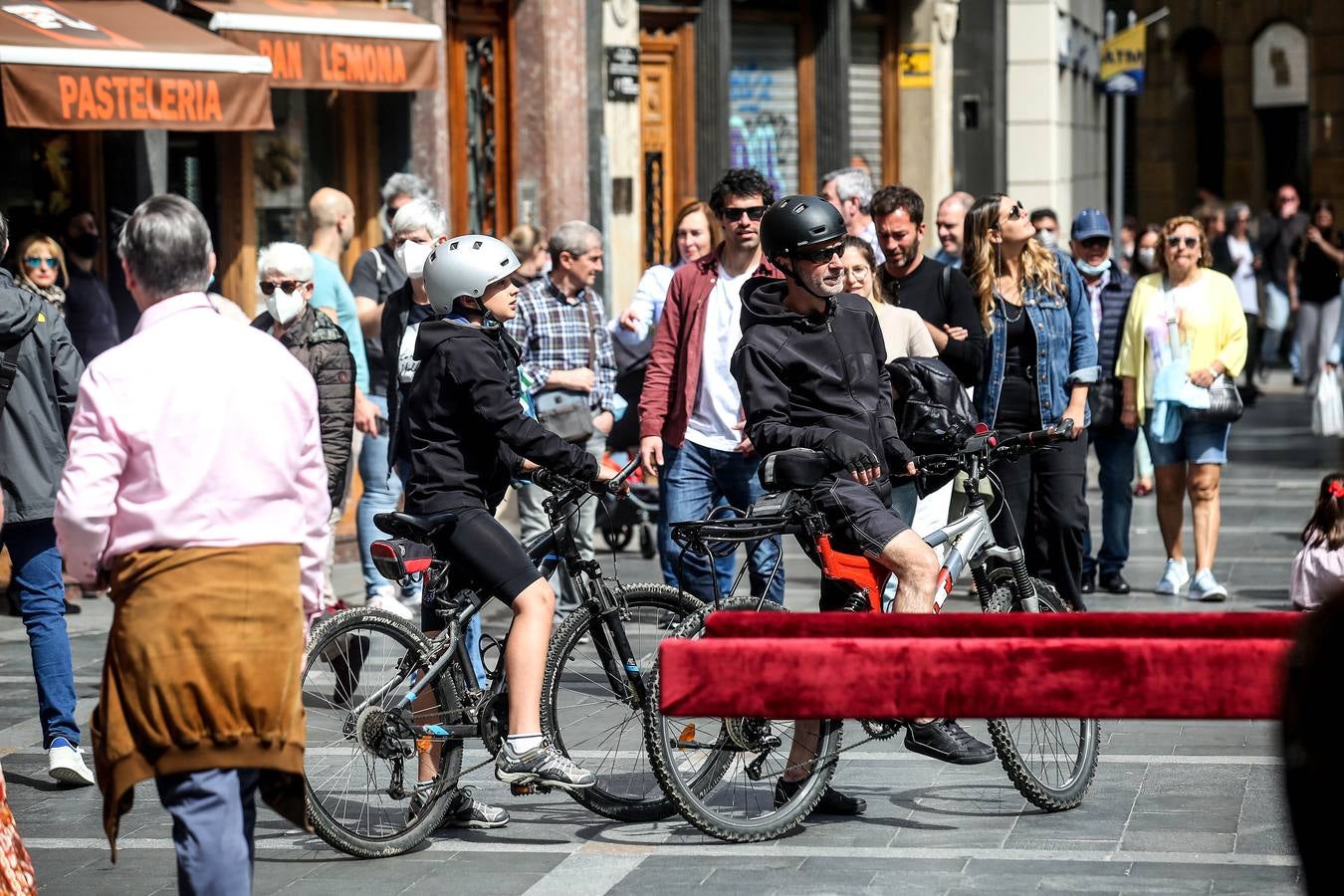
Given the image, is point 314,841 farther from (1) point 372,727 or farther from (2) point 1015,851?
(2) point 1015,851

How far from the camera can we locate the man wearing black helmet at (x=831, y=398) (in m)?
Answer: 6.62

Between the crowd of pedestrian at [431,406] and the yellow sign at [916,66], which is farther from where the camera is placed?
the yellow sign at [916,66]

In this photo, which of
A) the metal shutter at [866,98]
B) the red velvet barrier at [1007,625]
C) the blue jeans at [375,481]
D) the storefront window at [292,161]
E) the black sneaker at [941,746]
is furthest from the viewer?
the metal shutter at [866,98]

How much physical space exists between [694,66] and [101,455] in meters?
14.8

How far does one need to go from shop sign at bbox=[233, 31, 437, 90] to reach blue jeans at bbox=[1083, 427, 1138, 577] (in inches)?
189

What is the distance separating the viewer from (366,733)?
6.47 metres

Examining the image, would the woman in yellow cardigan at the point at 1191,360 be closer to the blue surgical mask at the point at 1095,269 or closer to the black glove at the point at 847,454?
the blue surgical mask at the point at 1095,269

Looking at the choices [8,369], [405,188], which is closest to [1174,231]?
[405,188]

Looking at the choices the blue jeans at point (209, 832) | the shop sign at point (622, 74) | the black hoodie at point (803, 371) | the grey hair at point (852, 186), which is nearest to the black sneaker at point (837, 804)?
the black hoodie at point (803, 371)

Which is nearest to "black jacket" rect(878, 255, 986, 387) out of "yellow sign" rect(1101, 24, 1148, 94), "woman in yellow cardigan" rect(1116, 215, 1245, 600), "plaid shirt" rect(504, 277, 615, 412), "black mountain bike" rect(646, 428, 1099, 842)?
"plaid shirt" rect(504, 277, 615, 412)

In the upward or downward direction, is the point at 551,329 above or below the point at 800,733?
above

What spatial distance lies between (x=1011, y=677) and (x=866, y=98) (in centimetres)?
1872

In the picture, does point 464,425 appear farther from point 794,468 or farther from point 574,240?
point 574,240

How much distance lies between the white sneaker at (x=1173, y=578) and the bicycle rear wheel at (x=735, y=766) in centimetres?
502
